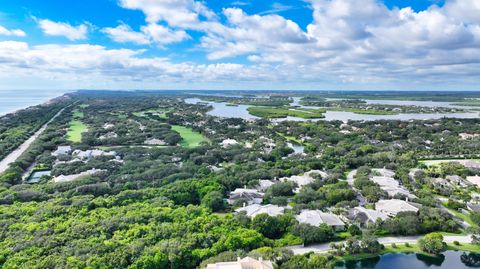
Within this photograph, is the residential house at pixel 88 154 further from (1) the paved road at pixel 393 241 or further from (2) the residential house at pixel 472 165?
(2) the residential house at pixel 472 165

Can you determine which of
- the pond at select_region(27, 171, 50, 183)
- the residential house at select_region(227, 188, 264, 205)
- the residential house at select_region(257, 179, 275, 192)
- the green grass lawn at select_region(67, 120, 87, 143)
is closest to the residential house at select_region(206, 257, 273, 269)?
the residential house at select_region(227, 188, 264, 205)

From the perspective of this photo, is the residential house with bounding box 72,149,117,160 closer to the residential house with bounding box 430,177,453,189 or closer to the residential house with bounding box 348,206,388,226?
the residential house with bounding box 348,206,388,226

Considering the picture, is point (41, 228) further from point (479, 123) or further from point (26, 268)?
point (479, 123)

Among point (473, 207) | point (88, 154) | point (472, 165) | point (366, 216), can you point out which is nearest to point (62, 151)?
point (88, 154)

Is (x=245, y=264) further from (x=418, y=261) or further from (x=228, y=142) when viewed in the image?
(x=228, y=142)

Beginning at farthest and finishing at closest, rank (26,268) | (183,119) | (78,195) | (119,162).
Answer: (183,119), (119,162), (78,195), (26,268)

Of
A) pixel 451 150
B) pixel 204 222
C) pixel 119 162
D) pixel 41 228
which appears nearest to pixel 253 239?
pixel 204 222
